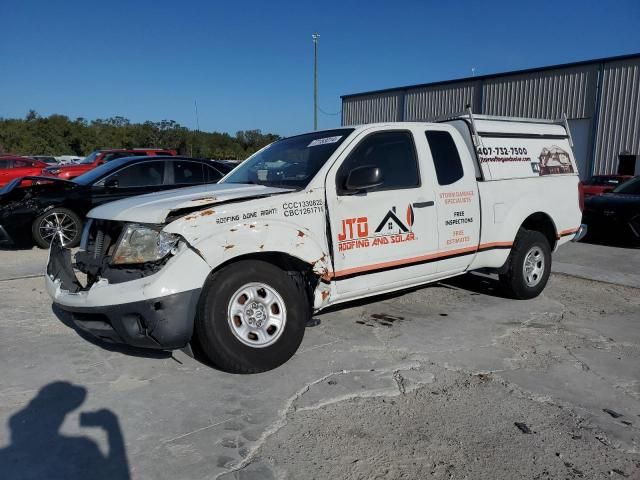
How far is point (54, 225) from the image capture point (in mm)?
8844

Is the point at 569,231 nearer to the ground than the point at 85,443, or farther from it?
farther from it

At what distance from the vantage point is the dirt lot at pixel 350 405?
272cm

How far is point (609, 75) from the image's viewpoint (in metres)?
19.6

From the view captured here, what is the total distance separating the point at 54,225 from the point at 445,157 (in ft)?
22.7

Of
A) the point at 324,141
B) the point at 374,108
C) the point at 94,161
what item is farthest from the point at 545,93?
the point at 324,141

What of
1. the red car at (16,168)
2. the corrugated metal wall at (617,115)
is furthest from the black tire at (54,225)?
the corrugated metal wall at (617,115)

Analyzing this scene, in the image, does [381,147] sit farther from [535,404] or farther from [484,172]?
[535,404]

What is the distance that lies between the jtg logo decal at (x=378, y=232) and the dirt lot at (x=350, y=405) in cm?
89

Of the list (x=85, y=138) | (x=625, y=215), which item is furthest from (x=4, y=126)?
(x=625, y=215)

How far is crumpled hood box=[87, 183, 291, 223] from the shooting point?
3510 millimetres

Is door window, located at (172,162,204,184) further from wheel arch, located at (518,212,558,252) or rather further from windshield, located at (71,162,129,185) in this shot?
wheel arch, located at (518,212,558,252)

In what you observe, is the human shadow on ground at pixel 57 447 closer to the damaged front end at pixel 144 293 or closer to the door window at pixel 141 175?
the damaged front end at pixel 144 293

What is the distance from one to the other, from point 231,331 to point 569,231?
4.55m

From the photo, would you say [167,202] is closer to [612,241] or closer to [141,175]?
[141,175]
